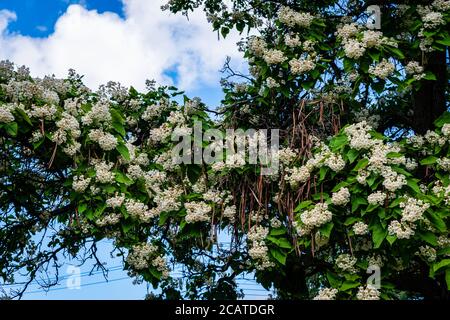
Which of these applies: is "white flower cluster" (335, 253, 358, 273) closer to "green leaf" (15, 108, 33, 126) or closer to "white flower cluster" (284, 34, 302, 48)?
"white flower cluster" (284, 34, 302, 48)

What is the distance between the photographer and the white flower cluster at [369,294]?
4910 mm

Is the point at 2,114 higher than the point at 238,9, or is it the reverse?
the point at 238,9

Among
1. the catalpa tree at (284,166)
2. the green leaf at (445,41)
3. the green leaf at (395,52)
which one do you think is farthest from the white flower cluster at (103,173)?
the green leaf at (445,41)

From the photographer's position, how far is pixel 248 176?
18.3ft

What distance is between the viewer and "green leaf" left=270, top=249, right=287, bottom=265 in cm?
512

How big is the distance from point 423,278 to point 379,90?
217 centimetres

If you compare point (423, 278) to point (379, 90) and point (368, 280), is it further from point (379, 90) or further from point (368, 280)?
point (379, 90)

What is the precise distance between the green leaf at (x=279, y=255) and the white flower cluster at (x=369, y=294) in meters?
0.66

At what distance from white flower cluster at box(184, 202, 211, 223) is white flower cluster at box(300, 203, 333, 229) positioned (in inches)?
33.8

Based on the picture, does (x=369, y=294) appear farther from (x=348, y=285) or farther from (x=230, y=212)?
(x=230, y=212)

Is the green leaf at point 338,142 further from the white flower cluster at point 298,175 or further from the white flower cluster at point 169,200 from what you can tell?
the white flower cluster at point 169,200
